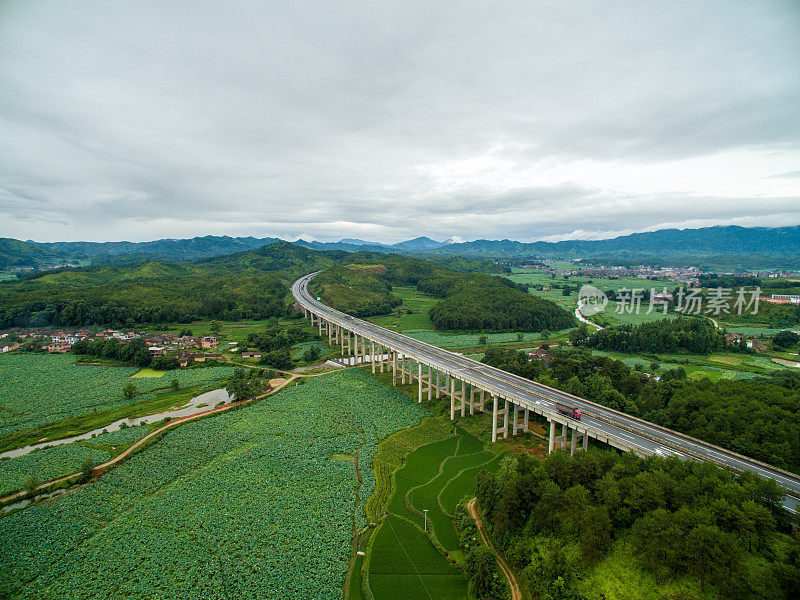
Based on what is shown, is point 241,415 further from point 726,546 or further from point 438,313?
point 438,313

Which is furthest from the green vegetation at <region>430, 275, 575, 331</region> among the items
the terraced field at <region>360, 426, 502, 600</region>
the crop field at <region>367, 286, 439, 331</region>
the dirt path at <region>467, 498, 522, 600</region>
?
the dirt path at <region>467, 498, 522, 600</region>

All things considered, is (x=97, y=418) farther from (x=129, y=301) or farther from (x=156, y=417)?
(x=129, y=301)

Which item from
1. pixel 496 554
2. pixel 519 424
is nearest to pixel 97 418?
pixel 496 554

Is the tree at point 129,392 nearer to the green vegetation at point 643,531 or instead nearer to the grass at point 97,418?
the grass at point 97,418

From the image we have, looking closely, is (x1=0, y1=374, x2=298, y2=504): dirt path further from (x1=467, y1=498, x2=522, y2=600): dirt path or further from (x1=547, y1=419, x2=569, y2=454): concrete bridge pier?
(x1=547, y1=419, x2=569, y2=454): concrete bridge pier

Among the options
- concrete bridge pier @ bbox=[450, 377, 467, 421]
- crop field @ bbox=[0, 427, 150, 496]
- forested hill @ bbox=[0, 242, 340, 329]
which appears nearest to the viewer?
crop field @ bbox=[0, 427, 150, 496]

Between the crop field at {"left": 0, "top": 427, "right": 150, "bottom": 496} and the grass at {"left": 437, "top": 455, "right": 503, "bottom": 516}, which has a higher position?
the crop field at {"left": 0, "top": 427, "right": 150, "bottom": 496}

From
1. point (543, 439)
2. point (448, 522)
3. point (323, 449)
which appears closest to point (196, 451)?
point (323, 449)
